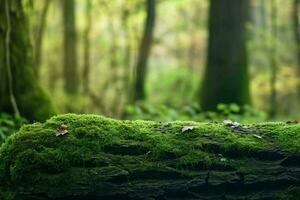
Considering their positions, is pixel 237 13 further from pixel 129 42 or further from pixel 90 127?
pixel 129 42

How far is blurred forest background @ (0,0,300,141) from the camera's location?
845cm

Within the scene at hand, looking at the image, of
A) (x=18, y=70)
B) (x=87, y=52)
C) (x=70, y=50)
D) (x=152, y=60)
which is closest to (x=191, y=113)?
(x=18, y=70)

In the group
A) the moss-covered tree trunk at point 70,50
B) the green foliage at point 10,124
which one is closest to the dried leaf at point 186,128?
the green foliage at point 10,124

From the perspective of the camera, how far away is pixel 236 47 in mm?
12156

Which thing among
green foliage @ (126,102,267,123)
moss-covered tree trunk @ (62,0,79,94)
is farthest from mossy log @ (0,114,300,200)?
moss-covered tree trunk @ (62,0,79,94)

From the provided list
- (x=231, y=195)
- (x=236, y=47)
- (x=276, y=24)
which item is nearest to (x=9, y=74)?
(x=231, y=195)

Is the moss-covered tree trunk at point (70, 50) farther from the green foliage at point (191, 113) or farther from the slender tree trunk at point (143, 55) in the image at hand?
the green foliage at point (191, 113)

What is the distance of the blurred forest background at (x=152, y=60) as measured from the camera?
845cm

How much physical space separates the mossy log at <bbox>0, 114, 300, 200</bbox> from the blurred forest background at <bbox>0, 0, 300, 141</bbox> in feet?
11.5

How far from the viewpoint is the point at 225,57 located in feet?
39.7

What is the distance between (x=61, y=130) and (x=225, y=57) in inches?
344

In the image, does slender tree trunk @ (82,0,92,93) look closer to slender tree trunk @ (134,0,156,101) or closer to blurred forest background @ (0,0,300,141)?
blurred forest background @ (0,0,300,141)

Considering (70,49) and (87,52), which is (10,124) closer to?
(70,49)

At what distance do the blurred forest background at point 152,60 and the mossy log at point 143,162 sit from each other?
352 centimetres
